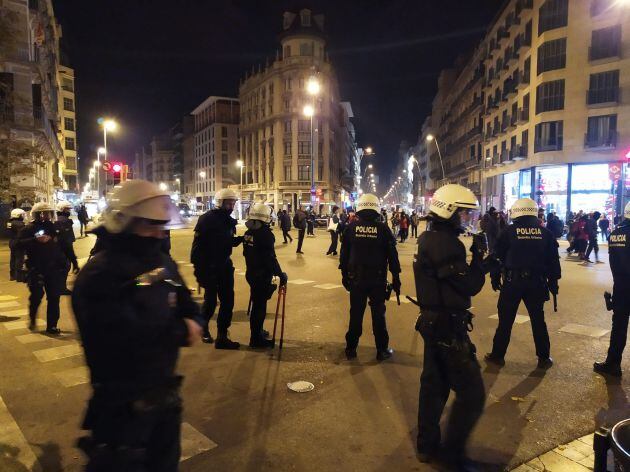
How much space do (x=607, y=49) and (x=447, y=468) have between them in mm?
35783

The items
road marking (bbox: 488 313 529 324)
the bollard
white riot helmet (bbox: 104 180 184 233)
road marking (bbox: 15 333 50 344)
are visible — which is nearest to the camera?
white riot helmet (bbox: 104 180 184 233)

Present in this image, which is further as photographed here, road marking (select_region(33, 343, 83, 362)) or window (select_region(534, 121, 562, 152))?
window (select_region(534, 121, 562, 152))

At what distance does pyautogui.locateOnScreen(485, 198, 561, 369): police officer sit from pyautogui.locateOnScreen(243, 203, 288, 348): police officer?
2725 millimetres

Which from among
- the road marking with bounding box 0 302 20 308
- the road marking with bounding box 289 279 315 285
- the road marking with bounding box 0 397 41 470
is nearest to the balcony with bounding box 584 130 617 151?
the road marking with bounding box 289 279 315 285

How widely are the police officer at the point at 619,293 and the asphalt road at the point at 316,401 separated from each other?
0.24 meters

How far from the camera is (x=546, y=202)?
3394cm

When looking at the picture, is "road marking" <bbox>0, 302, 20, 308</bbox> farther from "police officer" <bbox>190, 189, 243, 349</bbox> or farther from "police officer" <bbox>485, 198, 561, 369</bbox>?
"police officer" <bbox>485, 198, 561, 369</bbox>

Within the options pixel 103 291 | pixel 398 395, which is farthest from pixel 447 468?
pixel 103 291

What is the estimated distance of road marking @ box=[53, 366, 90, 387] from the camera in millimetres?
4848

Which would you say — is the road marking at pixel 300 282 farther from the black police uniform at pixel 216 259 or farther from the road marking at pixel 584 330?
the road marking at pixel 584 330

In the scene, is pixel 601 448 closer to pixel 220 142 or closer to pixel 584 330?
pixel 584 330

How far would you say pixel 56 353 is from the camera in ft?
19.1

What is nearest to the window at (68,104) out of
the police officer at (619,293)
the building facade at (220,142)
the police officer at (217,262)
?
the building facade at (220,142)

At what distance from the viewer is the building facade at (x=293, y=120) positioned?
62875 millimetres
